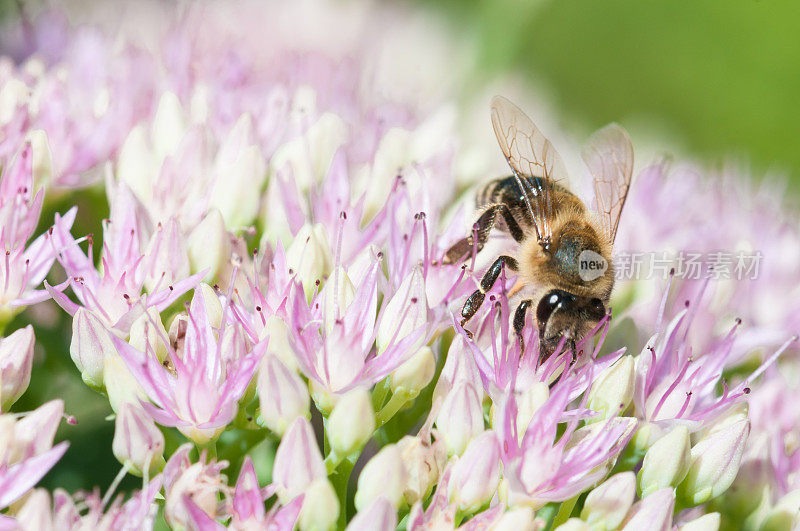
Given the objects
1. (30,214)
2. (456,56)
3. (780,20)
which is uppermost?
(780,20)

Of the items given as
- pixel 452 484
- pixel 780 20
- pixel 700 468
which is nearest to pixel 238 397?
pixel 452 484

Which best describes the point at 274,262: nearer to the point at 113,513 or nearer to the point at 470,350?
the point at 470,350

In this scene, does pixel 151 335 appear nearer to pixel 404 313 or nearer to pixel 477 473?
pixel 404 313

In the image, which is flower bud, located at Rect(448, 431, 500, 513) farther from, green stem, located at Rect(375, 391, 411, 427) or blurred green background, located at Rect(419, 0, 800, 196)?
blurred green background, located at Rect(419, 0, 800, 196)

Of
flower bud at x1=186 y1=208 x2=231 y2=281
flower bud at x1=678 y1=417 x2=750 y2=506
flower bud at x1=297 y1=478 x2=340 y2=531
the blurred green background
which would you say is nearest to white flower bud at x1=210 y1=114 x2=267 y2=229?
flower bud at x1=186 y1=208 x2=231 y2=281

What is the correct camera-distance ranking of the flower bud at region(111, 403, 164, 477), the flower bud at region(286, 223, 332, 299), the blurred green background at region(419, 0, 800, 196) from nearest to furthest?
the flower bud at region(111, 403, 164, 477), the flower bud at region(286, 223, 332, 299), the blurred green background at region(419, 0, 800, 196)

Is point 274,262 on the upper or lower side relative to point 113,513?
upper

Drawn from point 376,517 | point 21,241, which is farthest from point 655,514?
point 21,241

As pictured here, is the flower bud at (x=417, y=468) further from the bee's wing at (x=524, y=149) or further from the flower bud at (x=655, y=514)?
the bee's wing at (x=524, y=149)
